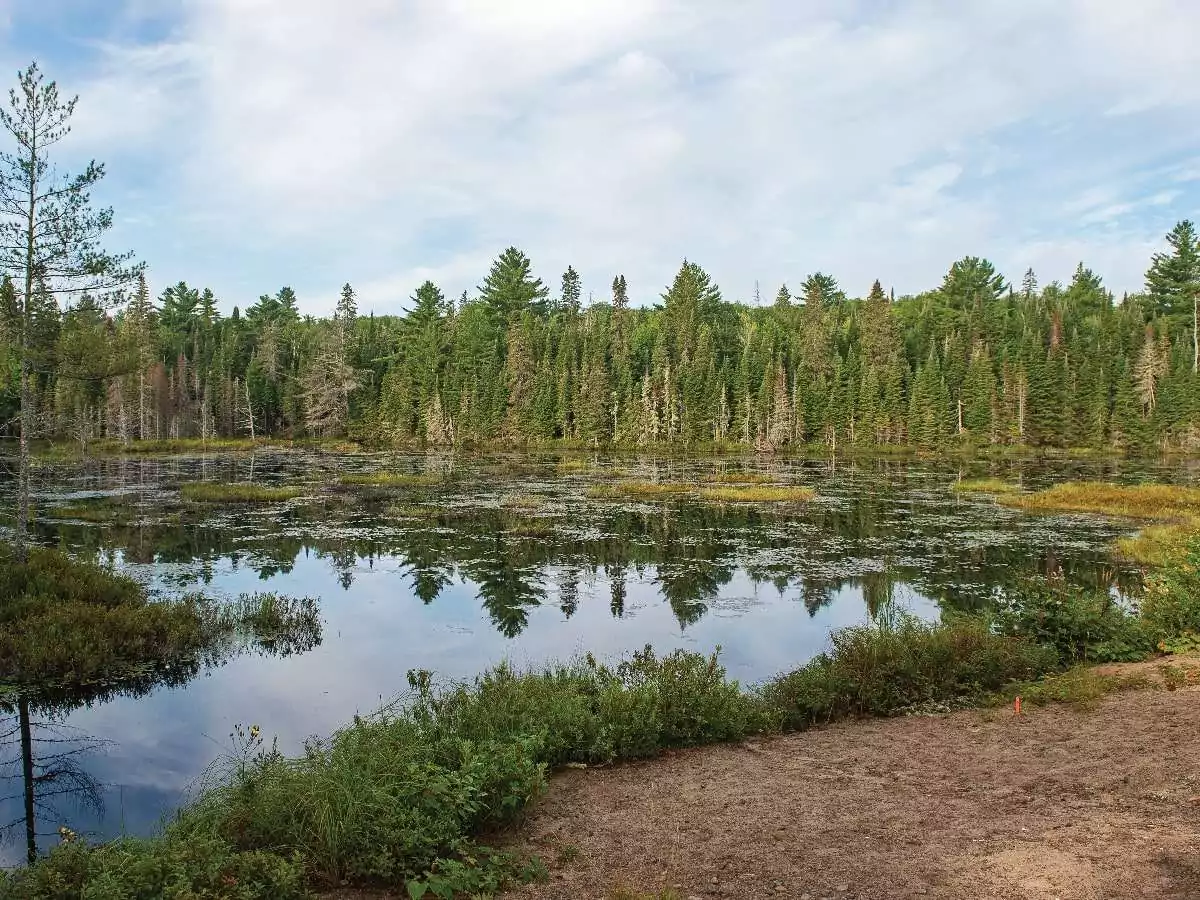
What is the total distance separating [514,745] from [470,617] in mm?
10753

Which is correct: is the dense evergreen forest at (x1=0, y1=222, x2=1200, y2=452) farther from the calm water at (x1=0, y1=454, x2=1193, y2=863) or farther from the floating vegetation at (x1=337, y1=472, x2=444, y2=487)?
the calm water at (x1=0, y1=454, x2=1193, y2=863)

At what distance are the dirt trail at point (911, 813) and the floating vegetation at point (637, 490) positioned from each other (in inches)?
1241

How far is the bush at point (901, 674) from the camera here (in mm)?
10930

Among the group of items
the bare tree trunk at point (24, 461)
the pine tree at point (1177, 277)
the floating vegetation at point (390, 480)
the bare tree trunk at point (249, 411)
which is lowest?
the floating vegetation at point (390, 480)

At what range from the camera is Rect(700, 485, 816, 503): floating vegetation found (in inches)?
1585

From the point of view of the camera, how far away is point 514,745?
8070mm

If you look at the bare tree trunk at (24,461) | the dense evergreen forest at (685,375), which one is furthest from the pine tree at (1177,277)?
the bare tree trunk at (24,461)

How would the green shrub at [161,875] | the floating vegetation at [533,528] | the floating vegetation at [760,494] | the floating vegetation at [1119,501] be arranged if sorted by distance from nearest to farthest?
1. the green shrub at [161,875]
2. the floating vegetation at [533,528]
3. the floating vegetation at [1119,501]
4. the floating vegetation at [760,494]

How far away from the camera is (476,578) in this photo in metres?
22.2

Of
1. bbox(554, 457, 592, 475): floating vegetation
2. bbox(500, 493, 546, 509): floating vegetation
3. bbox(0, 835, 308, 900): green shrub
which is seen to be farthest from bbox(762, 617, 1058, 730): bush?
bbox(554, 457, 592, 475): floating vegetation

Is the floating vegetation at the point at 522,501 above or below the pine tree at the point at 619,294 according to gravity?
below

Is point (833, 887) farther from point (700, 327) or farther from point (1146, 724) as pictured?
point (700, 327)

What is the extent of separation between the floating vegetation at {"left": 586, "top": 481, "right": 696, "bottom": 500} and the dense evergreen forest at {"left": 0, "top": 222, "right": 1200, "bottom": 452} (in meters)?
45.2

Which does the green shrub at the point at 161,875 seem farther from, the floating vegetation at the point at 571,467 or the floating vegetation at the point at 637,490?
the floating vegetation at the point at 571,467
